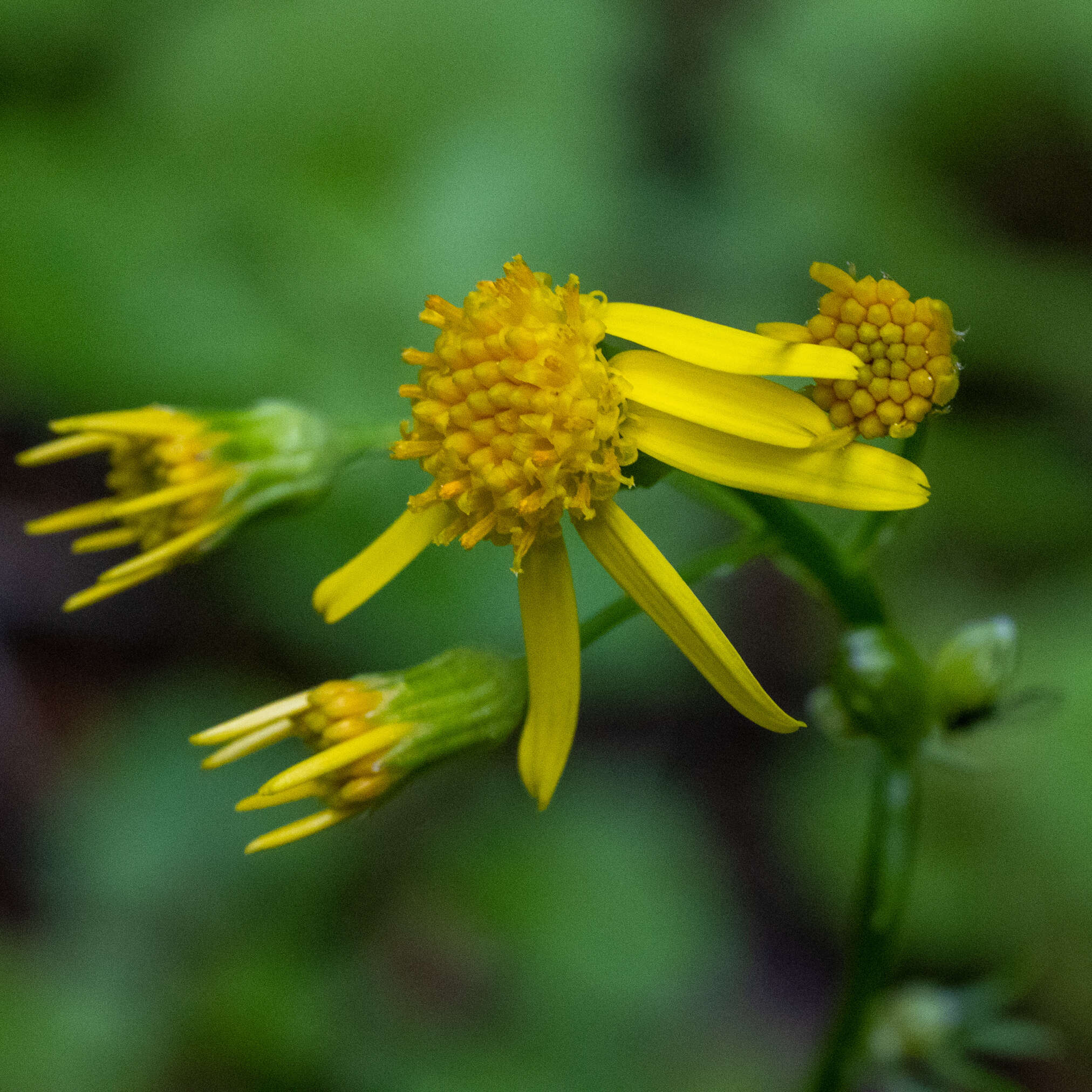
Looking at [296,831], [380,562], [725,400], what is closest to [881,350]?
[725,400]

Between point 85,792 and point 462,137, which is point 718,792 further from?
point 462,137

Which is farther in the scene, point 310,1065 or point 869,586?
point 310,1065

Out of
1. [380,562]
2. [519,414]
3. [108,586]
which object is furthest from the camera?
[108,586]

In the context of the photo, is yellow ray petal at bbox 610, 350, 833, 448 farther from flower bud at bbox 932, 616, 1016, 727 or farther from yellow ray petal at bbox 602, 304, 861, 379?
flower bud at bbox 932, 616, 1016, 727

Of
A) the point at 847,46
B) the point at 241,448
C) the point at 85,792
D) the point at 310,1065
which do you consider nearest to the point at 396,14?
the point at 847,46

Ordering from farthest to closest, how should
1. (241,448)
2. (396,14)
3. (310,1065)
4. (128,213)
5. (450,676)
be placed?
(396,14) → (128,213) → (310,1065) → (241,448) → (450,676)

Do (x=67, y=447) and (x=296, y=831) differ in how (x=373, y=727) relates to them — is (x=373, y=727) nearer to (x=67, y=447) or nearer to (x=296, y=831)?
(x=296, y=831)

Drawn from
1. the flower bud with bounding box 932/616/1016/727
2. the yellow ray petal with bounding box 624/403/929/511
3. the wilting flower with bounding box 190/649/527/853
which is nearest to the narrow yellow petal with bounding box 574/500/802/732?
the yellow ray petal with bounding box 624/403/929/511
